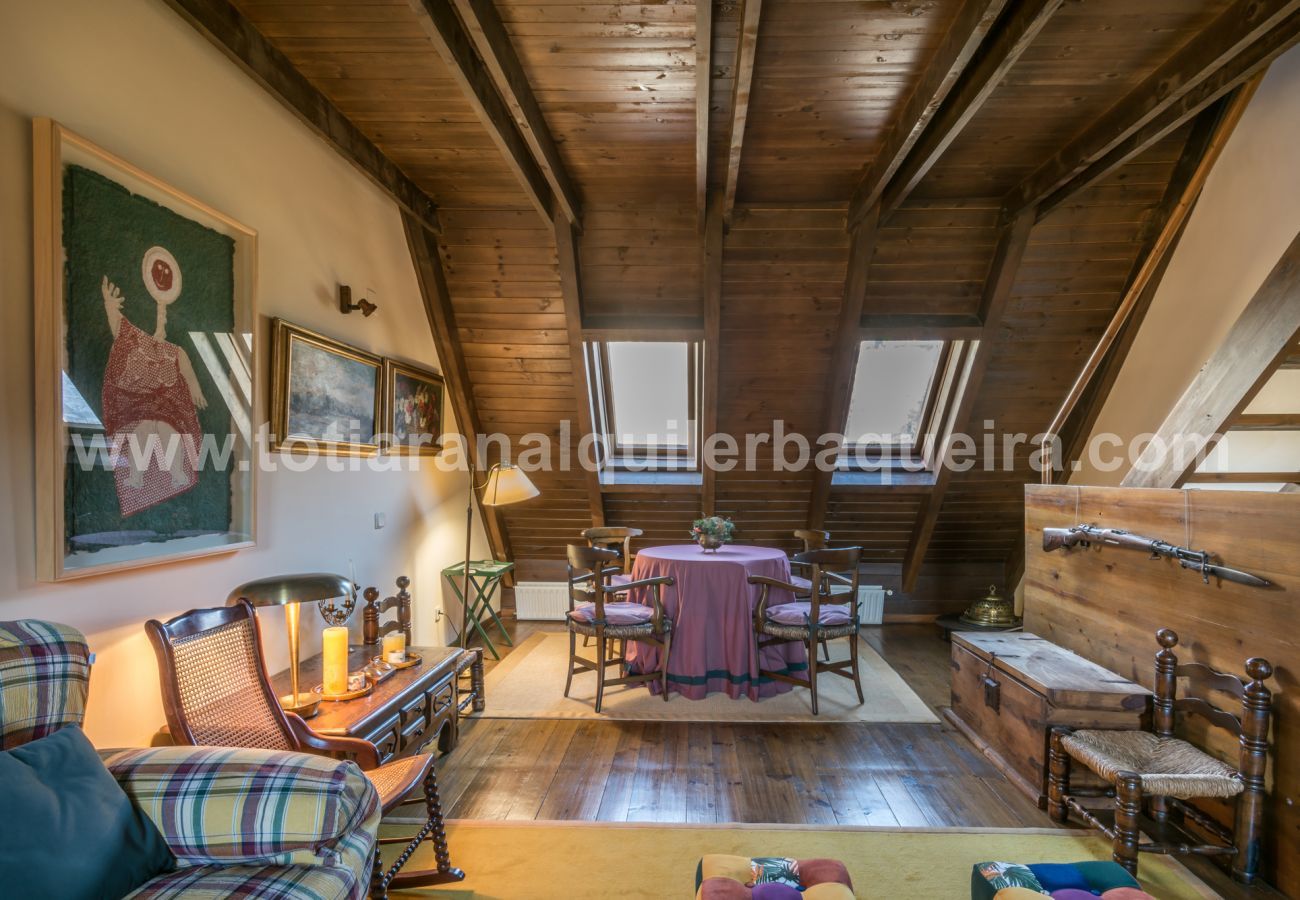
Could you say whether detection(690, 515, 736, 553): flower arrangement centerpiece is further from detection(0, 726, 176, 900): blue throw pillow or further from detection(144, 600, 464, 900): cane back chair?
detection(0, 726, 176, 900): blue throw pillow

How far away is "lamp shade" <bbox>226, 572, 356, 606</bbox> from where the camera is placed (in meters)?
1.99

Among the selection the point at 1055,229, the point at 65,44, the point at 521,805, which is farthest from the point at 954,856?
the point at 65,44

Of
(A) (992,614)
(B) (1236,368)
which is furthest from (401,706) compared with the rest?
(A) (992,614)

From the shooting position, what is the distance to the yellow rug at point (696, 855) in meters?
2.04

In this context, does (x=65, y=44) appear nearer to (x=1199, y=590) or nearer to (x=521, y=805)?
(x=521, y=805)

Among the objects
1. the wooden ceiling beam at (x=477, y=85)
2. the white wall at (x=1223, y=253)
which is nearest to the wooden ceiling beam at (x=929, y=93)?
the white wall at (x=1223, y=253)

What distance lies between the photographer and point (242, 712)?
6.29 feet

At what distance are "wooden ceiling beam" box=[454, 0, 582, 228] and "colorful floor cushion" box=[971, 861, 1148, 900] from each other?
281cm

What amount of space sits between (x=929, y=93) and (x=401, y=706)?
10.5 ft

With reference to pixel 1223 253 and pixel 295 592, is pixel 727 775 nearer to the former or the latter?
pixel 295 592

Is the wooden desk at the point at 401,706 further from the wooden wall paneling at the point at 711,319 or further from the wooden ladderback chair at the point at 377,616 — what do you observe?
the wooden wall paneling at the point at 711,319

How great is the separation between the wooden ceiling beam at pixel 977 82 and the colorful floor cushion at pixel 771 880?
2.57 metres

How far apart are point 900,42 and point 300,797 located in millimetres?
3107

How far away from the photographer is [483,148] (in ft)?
10.8
